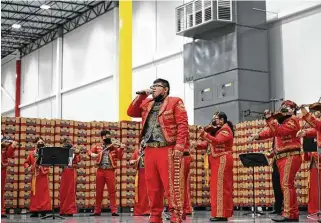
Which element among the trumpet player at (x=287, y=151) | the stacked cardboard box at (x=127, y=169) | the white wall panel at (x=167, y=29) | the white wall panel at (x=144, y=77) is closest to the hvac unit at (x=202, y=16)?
the white wall panel at (x=167, y=29)

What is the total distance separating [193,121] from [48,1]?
13.3 meters

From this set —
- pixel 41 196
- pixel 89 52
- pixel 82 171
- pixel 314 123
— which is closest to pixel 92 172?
pixel 82 171

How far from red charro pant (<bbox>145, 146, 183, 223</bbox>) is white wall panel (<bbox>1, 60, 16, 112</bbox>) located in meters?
35.4

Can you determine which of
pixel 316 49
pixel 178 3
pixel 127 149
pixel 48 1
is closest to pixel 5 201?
pixel 127 149

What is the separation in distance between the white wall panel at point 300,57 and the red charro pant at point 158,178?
39.5 ft

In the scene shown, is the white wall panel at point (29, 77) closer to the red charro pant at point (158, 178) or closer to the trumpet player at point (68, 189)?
the trumpet player at point (68, 189)

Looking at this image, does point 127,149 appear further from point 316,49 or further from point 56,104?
point 56,104

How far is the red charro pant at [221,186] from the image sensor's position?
993 centimetres

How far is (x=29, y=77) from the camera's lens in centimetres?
3875

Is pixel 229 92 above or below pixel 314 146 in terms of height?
above

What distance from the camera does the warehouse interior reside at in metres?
16.4

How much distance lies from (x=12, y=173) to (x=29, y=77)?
2381cm

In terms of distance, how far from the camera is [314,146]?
33.3 feet

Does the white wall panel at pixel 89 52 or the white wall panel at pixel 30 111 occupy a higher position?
the white wall panel at pixel 89 52
